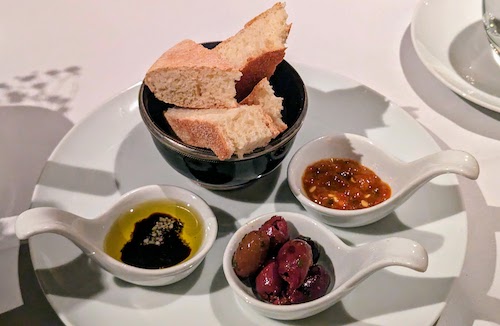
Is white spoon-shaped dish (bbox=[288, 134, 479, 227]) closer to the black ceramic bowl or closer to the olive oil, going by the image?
the black ceramic bowl

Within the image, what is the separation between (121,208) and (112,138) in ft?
1.04

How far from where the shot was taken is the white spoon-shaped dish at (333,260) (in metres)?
1.03

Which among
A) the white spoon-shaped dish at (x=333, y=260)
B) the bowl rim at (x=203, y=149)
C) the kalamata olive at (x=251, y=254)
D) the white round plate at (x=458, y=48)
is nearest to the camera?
the white spoon-shaped dish at (x=333, y=260)

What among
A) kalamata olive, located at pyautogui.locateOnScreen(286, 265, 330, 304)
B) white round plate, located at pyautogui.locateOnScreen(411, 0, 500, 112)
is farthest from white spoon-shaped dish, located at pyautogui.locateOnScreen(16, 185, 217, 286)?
white round plate, located at pyautogui.locateOnScreen(411, 0, 500, 112)

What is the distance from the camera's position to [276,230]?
1188 mm

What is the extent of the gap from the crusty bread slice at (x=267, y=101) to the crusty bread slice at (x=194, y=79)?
0.06 m

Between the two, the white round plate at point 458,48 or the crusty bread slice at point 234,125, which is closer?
the crusty bread slice at point 234,125

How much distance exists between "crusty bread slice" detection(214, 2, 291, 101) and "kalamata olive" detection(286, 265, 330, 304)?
0.52 m

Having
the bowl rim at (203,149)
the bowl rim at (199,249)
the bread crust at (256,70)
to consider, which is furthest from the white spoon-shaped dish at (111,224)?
the bread crust at (256,70)

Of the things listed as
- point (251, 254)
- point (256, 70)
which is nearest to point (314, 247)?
point (251, 254)

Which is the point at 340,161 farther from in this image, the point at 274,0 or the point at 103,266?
the point at 274,0

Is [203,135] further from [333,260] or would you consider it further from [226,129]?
[333,260]

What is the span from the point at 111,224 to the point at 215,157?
0.97ft

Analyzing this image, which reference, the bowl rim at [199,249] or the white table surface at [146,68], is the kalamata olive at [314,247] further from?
the white table surface at [146,68]
